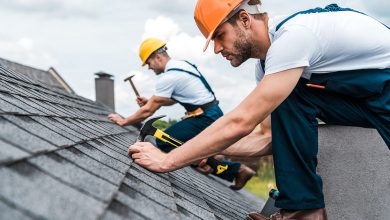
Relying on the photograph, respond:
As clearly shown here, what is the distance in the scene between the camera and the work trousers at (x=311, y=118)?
246 centimetres

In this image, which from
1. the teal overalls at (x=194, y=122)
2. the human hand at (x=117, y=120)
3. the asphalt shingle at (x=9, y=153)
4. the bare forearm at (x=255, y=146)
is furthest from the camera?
the human hand at (x=117, y=120)

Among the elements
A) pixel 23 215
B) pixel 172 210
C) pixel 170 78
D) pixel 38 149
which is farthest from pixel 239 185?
pixel 23 215

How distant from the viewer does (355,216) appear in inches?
107

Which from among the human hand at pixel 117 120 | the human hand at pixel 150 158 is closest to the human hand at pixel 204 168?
the human hand at pixel 117 120

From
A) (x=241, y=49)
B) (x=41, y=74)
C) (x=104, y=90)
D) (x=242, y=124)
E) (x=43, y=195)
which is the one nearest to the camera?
(x=43, y=195)

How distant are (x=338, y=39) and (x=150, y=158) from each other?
1239mm

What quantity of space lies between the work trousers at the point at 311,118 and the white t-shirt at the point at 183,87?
118 inches

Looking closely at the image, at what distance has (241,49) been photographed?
254 centimetres

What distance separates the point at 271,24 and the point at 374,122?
2.71 feet

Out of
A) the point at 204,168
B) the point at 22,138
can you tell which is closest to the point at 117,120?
the point at 204,168

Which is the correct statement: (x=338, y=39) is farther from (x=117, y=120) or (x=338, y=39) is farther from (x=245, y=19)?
(x=117, y=120)

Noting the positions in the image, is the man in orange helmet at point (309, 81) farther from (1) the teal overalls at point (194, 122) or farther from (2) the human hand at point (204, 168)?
(2) the human hand at point (204, 168)

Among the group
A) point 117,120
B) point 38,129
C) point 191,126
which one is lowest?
point 117,120

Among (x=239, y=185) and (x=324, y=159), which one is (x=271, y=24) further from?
(x=239, y=185)
